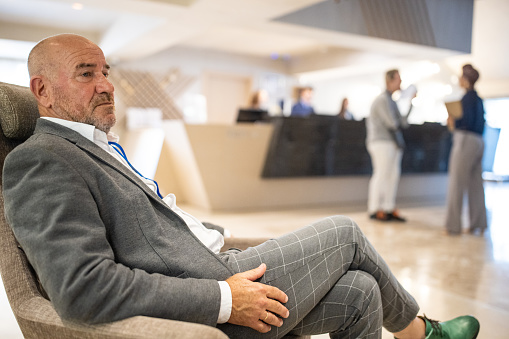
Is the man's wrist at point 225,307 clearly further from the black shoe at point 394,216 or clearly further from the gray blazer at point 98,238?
the black shoe at point 394,216

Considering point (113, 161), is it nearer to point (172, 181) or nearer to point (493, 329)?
point (493, 329)

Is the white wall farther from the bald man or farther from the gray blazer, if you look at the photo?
the gray blazer

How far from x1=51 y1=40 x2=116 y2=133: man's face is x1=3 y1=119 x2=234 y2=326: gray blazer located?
0.26 ft

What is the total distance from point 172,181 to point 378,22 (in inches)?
144

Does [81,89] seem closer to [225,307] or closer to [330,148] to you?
[225,307]

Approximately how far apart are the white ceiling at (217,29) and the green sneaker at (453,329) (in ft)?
9.38

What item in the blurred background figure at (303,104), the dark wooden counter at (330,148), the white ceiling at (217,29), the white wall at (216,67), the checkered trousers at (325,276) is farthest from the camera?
the white wall at (216,67)

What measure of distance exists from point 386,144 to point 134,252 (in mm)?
3272

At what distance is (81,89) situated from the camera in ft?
3.16

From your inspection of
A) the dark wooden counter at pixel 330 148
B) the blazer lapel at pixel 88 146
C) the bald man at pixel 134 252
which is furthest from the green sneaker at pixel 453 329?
the dark wooden counter at pixel 330 148

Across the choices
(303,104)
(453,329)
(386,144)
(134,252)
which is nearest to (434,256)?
(386,144)

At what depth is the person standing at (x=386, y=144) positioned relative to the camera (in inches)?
144

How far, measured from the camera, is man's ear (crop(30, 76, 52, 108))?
0.96 metres

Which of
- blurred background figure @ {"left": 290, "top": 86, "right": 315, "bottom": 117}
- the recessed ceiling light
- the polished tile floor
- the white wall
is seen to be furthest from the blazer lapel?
the white wall
